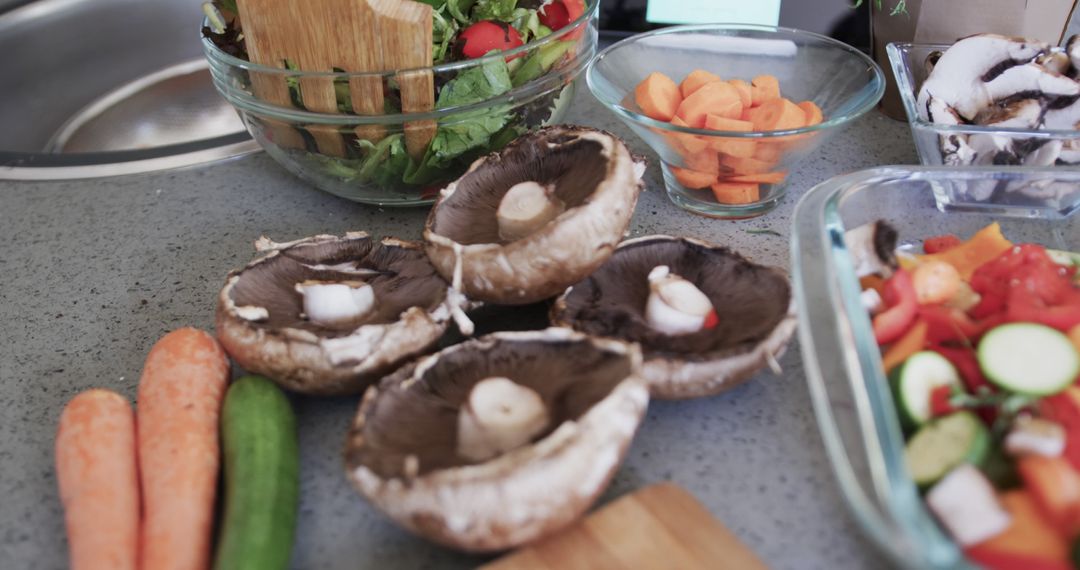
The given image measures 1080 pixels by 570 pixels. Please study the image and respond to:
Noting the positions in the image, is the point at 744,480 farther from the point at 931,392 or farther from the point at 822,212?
the point at 822,212

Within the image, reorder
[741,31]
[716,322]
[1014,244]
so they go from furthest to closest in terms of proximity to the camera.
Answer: [741,31] → [1014,244] → [716,322]

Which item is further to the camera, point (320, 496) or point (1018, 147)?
point (1018, 147)

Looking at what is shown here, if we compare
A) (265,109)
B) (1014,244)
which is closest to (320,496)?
(265,109)

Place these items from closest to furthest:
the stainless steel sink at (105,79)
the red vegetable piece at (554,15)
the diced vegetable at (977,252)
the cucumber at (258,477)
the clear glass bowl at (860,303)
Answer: the clear glass bowl at (860,303) < the cucumber at (258,477) < the diced vegetable at (977,252) < the red vegetable piece at (554,15) < the stainless steel sink at (105,79)

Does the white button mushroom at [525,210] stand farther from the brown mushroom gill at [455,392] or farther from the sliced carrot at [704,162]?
the sliced carrot at [704,162]

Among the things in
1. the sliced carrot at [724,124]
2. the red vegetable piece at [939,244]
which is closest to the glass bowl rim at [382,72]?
the sliced carrot at [724,124]

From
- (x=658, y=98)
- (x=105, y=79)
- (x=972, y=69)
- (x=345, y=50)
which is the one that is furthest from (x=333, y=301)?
(x=105, y=79)
